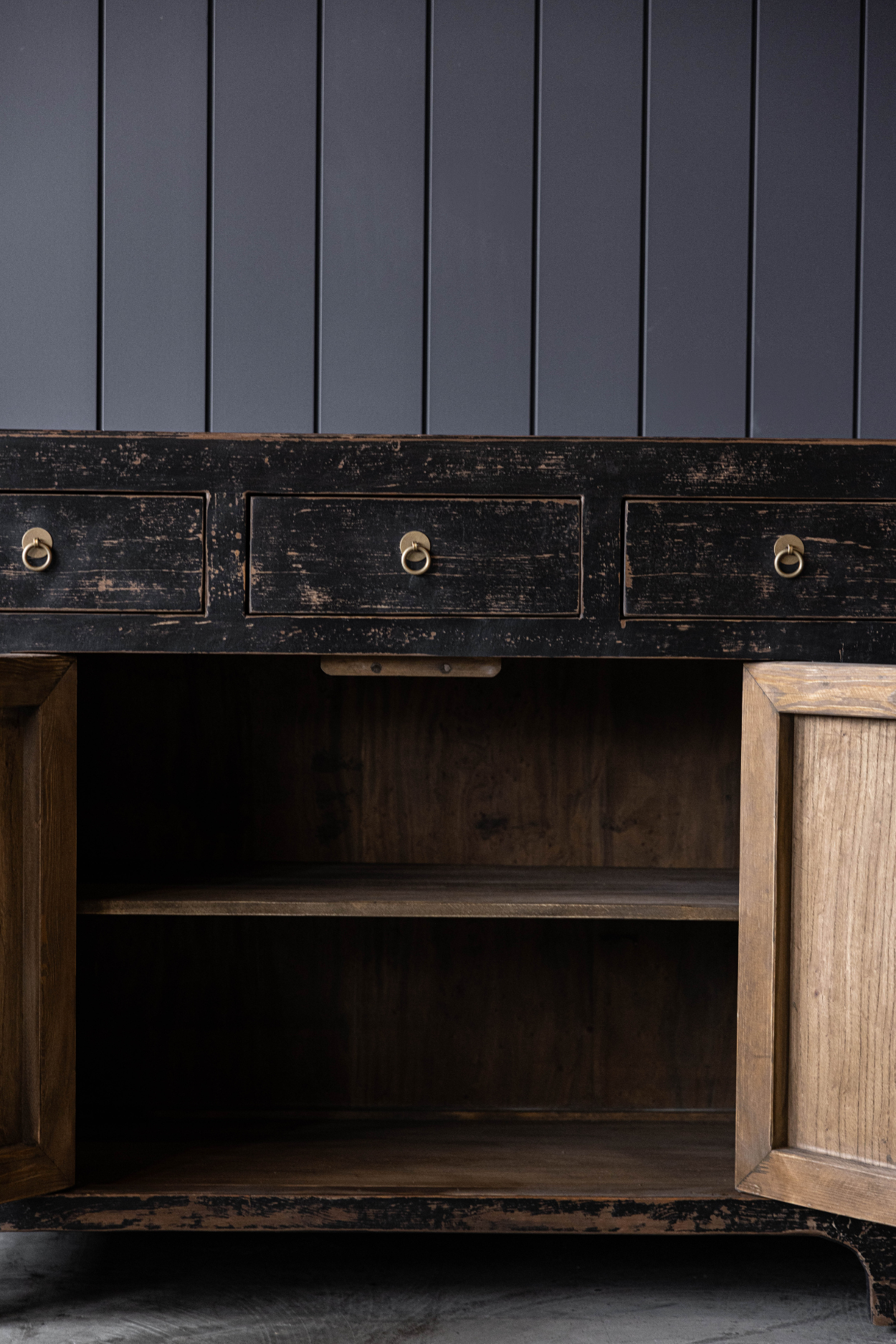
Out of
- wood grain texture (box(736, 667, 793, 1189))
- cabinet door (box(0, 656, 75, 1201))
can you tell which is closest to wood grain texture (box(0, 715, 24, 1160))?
cabinet door (box(0, 656, 75, 1201))

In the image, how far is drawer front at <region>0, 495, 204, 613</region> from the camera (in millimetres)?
A: 1293

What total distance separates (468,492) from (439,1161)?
90 centimetres

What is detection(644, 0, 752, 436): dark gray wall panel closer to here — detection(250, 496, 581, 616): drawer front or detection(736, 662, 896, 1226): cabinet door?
detection(250, 496, 581, 616): drawer front

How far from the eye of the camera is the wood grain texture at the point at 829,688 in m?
1.16

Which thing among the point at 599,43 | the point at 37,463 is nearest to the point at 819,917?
the point at 37,463

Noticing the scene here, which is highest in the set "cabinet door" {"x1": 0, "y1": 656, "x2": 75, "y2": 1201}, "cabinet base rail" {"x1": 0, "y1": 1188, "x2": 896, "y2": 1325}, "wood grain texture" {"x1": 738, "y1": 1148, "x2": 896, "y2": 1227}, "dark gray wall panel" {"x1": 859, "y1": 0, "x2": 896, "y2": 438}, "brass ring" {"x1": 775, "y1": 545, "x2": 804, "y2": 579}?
"dark gray wall panel" {"x1": 859, "y1": 0, "x2": 896, "y2": 438}

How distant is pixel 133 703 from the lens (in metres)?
1.66

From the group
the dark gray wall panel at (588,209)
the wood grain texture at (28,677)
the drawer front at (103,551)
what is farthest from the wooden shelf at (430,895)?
the dark gray wall panel at (588,209)

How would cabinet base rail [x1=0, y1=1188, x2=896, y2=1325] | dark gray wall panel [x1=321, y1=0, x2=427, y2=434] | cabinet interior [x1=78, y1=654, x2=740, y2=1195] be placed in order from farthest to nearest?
dark gray wall panel [x1=321, y1=0, x2=427, y2=434]
cabinet interior [x1=78, y1=654, x2=740, y2=1195]
cabinet base rail [x1=0, y1=1188, x2=896, y2=1325]

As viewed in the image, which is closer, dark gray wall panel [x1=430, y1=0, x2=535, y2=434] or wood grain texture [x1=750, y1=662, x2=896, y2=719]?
wood grain texture [x1=750, y1=662, x2=896, y2=719]

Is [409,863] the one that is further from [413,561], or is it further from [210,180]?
[210,180]

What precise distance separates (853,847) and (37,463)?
1.08m

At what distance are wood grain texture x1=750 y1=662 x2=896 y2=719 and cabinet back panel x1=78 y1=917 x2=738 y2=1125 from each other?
569 millimetres

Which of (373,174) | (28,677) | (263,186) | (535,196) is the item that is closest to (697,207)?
(535,196)
